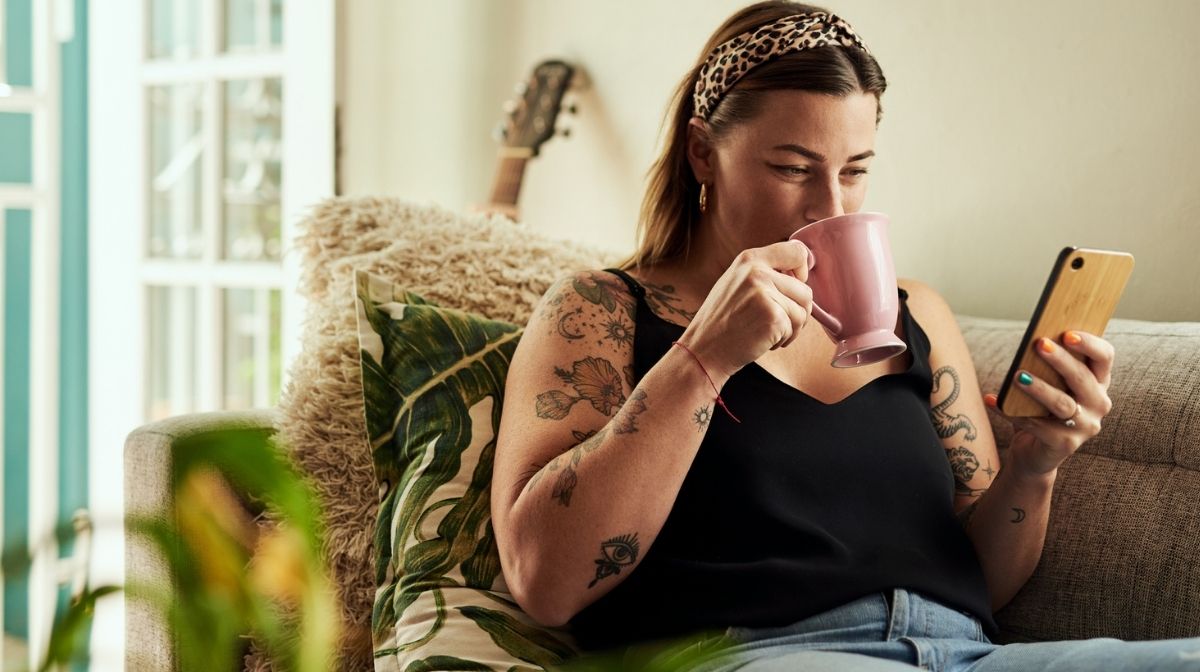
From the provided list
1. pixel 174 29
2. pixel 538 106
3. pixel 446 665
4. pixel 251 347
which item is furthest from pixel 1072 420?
pixel 174 29

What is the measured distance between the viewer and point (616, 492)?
96cm

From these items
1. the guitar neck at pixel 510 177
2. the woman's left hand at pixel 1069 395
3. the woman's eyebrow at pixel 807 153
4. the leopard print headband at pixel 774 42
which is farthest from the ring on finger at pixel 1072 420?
the guitar neck at pixel 510 177

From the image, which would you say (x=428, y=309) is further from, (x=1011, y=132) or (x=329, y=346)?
(x=1011, y=132)

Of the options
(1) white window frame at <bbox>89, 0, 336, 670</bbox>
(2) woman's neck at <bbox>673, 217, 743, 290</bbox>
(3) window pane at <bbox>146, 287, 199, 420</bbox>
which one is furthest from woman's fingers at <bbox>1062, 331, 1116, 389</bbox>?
(3) window pane at <bbox>146, 287, 199, 420</bbox>

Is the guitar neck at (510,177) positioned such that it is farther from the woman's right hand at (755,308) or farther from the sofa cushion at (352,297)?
the woman's right hand at (755,308)

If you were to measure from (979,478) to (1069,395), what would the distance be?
243 millimetres

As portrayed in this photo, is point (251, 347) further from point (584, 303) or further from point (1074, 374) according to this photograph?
point (1074, 374)

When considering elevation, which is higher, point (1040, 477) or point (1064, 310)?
point (1064, 310)

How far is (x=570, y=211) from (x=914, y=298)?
1.28 metres

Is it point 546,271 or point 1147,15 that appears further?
point 546,271

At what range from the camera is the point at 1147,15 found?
136 centimetres

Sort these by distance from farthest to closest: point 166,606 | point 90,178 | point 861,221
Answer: point 90,178, point 861,221, point 166,606

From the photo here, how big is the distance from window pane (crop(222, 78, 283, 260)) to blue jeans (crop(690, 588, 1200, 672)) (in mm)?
2106

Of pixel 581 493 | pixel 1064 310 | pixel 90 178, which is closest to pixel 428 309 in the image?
pixel 581 493
